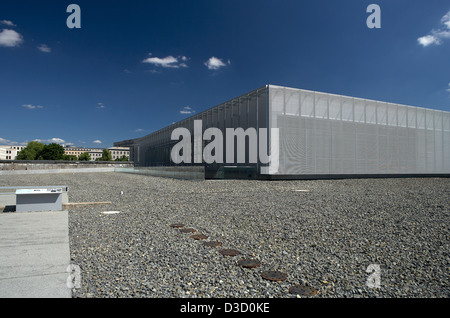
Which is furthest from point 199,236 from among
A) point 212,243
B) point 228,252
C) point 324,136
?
point 324,136

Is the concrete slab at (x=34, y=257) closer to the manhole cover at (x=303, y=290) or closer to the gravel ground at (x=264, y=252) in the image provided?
the gravel ground at (x=264, y=252)

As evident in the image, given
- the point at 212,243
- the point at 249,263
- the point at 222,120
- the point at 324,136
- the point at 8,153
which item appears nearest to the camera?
the point at 249,263

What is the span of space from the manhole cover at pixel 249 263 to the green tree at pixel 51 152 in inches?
4967

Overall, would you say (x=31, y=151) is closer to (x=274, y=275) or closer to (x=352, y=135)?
(x=352, y=135)

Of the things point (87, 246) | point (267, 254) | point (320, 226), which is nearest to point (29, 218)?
point (87, 246)

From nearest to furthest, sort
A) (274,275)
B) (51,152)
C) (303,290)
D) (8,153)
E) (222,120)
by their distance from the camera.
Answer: (303,290) → (274,275) → (222,120) → (51,152) → (8,153)

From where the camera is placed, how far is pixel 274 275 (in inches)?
163

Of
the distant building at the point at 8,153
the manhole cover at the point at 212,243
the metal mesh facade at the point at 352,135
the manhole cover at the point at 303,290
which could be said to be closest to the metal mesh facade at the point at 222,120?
the metal mesh facade at the point at 352,135

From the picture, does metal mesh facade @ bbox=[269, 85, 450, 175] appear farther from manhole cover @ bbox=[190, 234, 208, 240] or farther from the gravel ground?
manhole cover @ bbox=[190, 234, 208, 240]

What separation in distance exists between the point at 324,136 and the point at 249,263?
25.6m

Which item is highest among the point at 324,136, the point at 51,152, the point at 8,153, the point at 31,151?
the point at 8,153

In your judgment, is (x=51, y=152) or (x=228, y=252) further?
(x=51, y=152)

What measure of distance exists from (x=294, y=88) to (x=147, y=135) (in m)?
42.7

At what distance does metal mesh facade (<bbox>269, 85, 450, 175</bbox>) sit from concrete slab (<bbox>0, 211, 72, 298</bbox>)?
21.0 m
